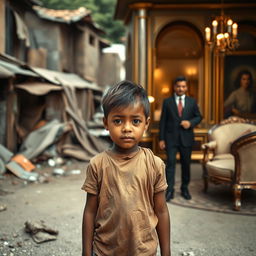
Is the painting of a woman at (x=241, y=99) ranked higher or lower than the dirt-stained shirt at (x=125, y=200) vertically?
higher

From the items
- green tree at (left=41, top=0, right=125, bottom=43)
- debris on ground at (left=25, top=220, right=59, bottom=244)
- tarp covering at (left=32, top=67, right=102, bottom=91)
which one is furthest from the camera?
green tree at (left=41, top=0, right=125, bottom=43)

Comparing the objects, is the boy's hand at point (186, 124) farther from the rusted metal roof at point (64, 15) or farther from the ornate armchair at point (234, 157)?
the rusted metal roof at point (64, 15)

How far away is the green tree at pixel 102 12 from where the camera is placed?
86.9ft

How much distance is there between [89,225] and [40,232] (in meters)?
2.45

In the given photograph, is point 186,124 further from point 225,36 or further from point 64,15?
point 64,15

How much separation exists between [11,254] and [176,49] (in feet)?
38.9

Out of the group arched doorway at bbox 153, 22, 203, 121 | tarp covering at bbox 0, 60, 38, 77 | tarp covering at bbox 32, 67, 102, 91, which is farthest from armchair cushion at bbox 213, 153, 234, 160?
arched doorway at bbox 153, 22, 203, 121

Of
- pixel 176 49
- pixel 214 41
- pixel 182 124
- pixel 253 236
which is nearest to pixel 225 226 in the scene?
pixel 253 236

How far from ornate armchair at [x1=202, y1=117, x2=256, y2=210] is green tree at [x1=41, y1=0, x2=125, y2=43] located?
21.9 metres

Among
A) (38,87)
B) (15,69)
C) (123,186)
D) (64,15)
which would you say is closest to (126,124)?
(123,186)

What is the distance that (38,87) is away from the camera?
31.3 ft

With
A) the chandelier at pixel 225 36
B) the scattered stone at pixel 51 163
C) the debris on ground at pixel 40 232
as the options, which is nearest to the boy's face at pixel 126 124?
the debris on ground at pixel 40 232

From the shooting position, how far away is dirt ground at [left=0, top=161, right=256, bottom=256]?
12.1 ft

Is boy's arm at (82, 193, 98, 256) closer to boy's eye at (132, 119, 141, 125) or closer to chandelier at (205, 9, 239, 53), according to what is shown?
boy's eye at (132, 119, 141, 125)
